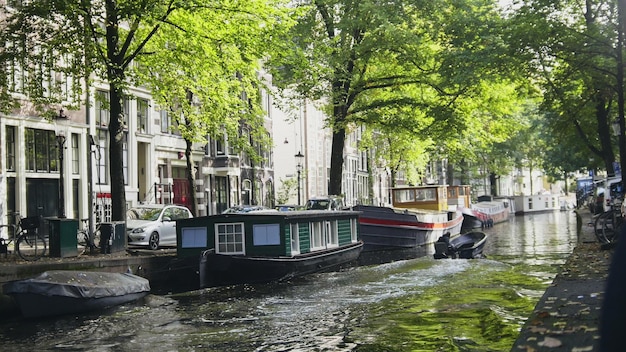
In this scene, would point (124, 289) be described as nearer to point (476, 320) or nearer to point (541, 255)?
point (476, 320)

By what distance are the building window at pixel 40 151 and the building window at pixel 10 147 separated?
0.55 metres

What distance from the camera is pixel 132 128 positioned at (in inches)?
1409

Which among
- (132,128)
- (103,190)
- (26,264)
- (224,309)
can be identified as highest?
(132,128)

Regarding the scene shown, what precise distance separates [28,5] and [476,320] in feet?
46.1

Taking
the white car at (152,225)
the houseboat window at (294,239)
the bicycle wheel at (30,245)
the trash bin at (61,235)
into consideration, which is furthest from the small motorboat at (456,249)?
the bicycle wheel at (30,245)

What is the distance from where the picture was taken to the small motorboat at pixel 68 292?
1477 cm

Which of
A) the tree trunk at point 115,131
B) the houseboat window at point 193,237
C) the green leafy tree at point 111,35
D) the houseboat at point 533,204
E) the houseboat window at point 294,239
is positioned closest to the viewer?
the green leafy tree at point 111,35

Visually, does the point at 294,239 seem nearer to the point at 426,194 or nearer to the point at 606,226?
the point at 606,226

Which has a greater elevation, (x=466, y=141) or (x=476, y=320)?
(x=466, y=141)

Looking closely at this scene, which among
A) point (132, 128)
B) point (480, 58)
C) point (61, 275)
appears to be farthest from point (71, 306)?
point (132, 128)

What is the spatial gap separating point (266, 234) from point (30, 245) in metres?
6.35

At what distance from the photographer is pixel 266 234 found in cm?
2155

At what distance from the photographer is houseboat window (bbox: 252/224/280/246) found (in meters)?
21.5

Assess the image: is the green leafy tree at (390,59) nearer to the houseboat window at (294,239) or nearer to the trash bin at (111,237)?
the houseboat window at (294,239)
